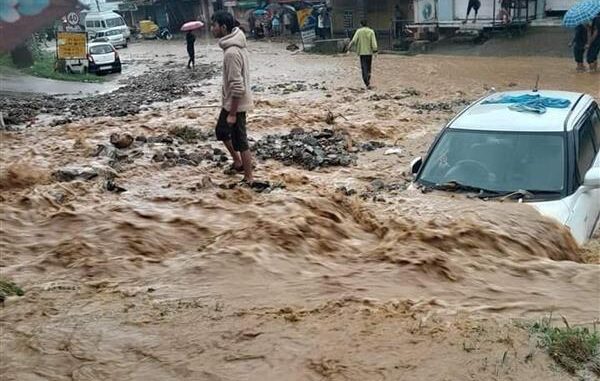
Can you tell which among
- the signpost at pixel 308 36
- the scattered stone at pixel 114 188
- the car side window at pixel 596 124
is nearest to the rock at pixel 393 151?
the car side window at pixel 596 124

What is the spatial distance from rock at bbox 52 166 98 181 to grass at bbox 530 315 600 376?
6.08m

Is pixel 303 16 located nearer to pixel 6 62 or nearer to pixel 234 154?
pixel 6 62

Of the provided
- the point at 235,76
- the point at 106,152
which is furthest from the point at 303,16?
the point at 235,76

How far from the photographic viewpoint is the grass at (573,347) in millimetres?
3363

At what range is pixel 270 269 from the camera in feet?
17.3

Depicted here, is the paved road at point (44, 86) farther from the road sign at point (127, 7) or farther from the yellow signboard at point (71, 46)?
the road sign at point (127, 7)

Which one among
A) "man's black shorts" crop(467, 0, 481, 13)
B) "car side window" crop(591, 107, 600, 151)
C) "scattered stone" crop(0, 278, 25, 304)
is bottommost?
"scattered stone" crop(0, 278, 25, 304)

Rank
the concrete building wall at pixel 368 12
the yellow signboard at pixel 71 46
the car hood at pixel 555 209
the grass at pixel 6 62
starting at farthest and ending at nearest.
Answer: the concrete building wall at pixel 368 12 → the yellow signboard at pixel 71 46 → the grass at pixel 6 62 → the car hood at pixel 555 209

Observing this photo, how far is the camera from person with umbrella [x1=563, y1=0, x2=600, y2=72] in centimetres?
1821

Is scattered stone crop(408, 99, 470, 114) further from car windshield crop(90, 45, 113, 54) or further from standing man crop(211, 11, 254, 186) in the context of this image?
car windshield crop(90, 45, 113, 54)

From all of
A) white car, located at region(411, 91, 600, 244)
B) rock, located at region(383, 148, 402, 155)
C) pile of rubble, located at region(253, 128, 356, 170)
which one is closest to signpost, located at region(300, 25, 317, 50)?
pile of rubble, located at region(253, 128, 356, 170)

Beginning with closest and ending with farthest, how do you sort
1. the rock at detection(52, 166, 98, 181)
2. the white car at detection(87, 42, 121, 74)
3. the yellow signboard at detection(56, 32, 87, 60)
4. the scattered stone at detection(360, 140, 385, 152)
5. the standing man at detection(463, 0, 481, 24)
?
the rock at detection(52, 166, 98, 181), the scattered stone at detection(360, 140, 385, 152), the yellow signboard at detection(56, 32, 87, 60), the white car at detection(87, 42, 121, 74), the standing man at detection(463, 0, 481, 24)

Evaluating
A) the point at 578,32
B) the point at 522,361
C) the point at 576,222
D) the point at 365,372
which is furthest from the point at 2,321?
the point at 578,32

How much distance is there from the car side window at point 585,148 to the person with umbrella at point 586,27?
13.1 meters
